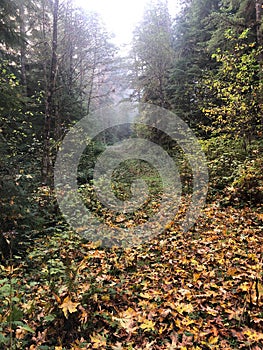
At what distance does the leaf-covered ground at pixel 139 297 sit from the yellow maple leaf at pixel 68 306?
1cm

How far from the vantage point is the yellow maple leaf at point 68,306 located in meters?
2.73

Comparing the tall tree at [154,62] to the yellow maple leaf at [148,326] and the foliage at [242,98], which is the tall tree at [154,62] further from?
the yellow maple leaf at [148,326]

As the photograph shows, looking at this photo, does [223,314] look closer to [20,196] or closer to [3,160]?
[20,196]

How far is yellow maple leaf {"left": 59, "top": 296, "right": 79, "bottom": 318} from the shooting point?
8.95 ft

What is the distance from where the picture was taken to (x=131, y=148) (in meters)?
16.1

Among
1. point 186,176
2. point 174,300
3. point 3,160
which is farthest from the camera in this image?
point 186,176

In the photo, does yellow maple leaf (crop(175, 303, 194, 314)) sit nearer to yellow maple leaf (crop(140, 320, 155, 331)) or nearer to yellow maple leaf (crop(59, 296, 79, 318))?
yellow maple leaf (crop(140, 320, 155, 331))

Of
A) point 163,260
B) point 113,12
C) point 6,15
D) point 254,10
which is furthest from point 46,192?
point 113,12

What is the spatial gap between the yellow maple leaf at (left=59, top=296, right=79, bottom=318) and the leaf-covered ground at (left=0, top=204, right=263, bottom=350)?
0.04 ft

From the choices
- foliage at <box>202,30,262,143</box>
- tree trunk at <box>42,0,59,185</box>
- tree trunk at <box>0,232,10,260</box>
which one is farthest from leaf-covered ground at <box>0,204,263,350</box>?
foliage at <box>202,30,262,143</box>

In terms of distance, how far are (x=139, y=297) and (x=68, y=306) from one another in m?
1.11

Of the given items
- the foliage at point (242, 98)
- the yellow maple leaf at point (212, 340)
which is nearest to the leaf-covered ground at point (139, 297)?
the yellow maple leaf at point (212, 340)

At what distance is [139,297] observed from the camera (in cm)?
352

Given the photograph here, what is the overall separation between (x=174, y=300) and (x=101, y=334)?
1.03 meters
